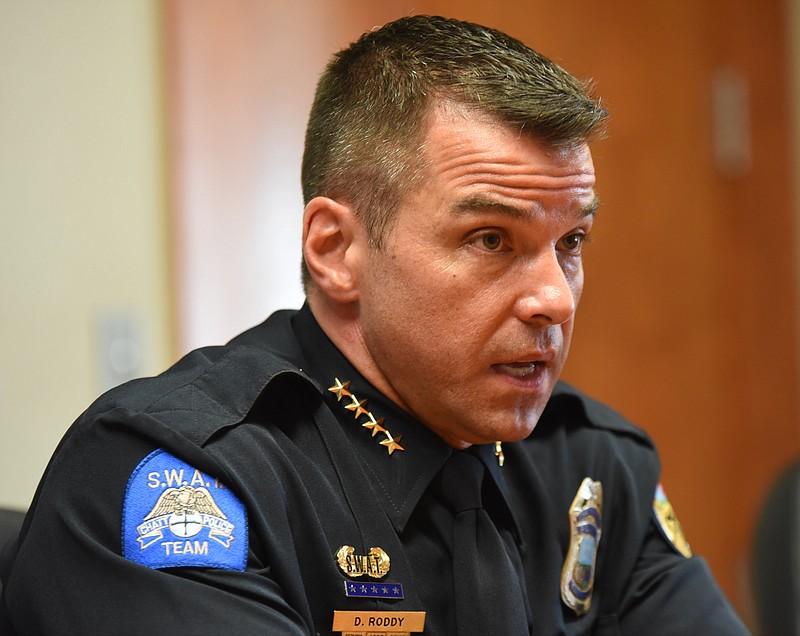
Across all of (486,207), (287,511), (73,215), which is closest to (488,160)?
(486,207)

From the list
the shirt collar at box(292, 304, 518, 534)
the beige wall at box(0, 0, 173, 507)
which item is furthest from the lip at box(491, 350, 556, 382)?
the beige wall at box(0, 0, 173, 507)

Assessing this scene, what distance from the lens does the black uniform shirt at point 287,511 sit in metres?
1.10

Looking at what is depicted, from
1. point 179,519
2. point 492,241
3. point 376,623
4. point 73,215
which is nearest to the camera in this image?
point 179,519

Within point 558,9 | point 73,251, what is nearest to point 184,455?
point 73,251

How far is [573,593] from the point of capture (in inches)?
59.4

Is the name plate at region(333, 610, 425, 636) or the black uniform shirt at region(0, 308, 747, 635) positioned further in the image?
the name plate at region(333, 610, 425, 636)

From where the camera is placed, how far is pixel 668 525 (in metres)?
1.66

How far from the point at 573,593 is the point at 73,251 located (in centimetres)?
132

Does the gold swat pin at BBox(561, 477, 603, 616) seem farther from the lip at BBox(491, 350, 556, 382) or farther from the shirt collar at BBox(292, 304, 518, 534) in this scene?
the lip at BBox(491, 350, 556, 382)

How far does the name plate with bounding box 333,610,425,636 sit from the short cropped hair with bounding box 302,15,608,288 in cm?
45

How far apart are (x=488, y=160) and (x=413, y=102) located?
0.13m

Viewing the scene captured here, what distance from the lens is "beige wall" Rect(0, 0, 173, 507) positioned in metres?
2.24

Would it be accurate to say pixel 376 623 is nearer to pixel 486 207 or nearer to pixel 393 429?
pixel 393 429

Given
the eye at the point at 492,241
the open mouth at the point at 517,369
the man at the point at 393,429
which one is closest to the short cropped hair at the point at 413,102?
the man at the point at 393,429
